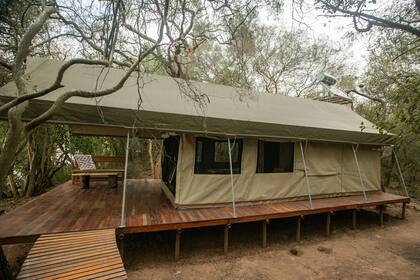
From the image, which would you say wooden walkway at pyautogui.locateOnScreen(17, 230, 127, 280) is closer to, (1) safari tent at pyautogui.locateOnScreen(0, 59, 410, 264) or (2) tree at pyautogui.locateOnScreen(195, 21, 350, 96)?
(1) safari tent at pyautogui.locateOnScreen(0, 59, 410, 264)

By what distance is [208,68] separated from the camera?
12.2 m

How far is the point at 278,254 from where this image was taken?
4.13 m

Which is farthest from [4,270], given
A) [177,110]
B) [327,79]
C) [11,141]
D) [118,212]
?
[327,79]

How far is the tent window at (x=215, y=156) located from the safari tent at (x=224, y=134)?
0.02m

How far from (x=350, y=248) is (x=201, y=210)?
2931mm

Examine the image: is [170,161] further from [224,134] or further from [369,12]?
[369,12]

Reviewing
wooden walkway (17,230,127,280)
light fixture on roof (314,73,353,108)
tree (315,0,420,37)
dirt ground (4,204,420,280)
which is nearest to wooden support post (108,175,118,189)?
dirt ground (4,204,420,280)

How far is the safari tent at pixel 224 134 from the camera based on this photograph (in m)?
3.75

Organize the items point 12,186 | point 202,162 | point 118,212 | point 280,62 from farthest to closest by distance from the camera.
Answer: point 280,62 < point 12,186 < point 202,162 < point 118,212

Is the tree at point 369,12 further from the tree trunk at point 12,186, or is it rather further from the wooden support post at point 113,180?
the tree trunk at point 12,186

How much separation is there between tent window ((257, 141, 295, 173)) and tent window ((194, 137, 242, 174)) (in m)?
0.60

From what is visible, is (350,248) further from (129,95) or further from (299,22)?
(129,95)

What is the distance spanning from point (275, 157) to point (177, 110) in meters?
2.70

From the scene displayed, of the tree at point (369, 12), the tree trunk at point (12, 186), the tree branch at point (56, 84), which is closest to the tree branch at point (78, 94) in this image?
the tree branch at point (56, 84)
